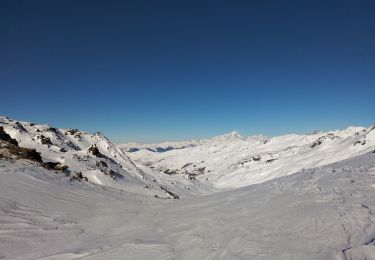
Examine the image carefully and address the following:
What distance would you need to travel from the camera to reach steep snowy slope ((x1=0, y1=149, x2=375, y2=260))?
34.6 feet

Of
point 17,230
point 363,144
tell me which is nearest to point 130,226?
point 17,230

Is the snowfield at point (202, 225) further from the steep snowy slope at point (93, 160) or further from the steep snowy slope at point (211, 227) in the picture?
the steep snowy slope at point (93, 160)

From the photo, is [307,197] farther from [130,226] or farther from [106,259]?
[106,259]

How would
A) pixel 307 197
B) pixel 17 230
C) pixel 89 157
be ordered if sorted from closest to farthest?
pixel 17 230 < pixel 307 197 < pixel 89 157

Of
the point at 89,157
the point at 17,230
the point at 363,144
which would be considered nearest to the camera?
the point at 17,230

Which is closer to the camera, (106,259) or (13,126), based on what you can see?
(106,259)

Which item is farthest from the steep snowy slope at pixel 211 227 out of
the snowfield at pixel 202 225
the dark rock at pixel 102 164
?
the dark rock at pixel 102 164

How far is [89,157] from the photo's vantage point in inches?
2709

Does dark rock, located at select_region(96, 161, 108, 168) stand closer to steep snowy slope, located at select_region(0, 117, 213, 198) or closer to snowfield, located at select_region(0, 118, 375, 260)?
steep snowy slope, located at select_region(0, 117, 213, 198)

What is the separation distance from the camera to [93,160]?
68438mm

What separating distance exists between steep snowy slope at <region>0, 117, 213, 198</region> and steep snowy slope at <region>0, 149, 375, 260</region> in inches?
758

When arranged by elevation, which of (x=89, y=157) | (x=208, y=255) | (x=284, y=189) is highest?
(x=89, y=157)

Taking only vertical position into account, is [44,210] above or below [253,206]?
above

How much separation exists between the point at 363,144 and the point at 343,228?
7686 inches
